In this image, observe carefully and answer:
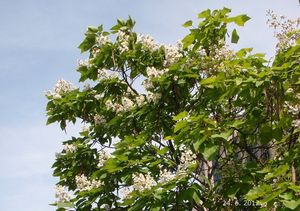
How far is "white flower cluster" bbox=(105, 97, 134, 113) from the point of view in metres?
7.60

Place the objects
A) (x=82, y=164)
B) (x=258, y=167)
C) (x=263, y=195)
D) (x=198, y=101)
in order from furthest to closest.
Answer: (x=82, y=164) → (x=198, y=101) → (x=258, y=167) → (x=263, y=195)

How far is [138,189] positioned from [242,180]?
1.35 metres

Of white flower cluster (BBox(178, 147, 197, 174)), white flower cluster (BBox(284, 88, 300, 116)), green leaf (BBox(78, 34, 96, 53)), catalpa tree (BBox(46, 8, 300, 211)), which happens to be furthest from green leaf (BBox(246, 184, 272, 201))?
green leaf (BBox(78, 34, 96, 53))

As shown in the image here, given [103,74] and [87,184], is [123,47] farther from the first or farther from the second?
[87,184]

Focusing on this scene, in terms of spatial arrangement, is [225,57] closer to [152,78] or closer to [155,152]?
[152,78]

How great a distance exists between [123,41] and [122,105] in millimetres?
1144

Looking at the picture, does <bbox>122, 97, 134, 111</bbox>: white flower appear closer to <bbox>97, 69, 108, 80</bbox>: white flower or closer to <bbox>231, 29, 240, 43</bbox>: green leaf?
<bbox>97, 69, 108, 80</bbox>: white flower

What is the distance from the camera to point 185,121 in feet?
17.5

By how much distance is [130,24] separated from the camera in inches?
320

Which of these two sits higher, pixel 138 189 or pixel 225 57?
pixel 225 57

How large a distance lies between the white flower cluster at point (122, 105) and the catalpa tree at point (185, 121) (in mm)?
19

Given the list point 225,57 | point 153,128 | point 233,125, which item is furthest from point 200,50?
point 233,125

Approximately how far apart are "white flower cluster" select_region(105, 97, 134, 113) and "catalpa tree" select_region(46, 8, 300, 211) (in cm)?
2
